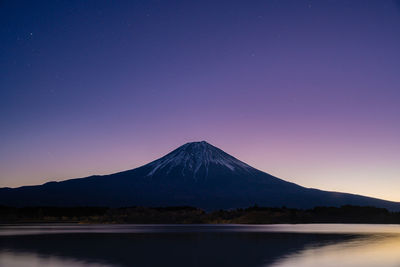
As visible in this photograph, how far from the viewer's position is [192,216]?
15562 centimetres

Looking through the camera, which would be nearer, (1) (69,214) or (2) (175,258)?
(2) (175,258)

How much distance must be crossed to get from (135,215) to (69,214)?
66.7 ft

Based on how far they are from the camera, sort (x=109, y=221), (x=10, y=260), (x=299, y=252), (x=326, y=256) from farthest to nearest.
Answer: (x=109, y=221), (x=299, y=252), (x=326, y=256), (x=10, y=260)

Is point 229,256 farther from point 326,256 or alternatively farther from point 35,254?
point 35,254

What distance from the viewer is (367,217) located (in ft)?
528

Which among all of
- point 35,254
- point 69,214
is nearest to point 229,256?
point 35,254

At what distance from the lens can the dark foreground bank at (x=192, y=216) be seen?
500 ft

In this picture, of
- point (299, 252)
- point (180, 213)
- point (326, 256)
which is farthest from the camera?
point (180, 213)

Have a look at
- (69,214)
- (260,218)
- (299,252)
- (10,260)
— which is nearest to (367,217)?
(260,218)

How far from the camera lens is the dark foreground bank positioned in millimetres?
152375

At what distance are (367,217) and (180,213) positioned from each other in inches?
2271

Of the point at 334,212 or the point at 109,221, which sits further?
the point at 334,212

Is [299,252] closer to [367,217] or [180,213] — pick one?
[180,213]

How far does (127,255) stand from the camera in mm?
33656
